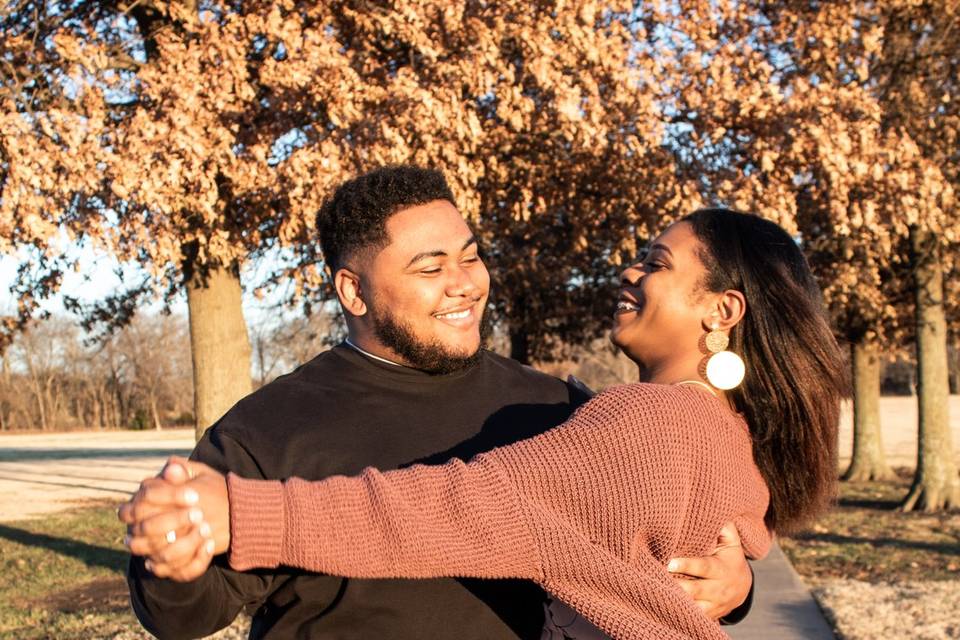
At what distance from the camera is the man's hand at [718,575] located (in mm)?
2062

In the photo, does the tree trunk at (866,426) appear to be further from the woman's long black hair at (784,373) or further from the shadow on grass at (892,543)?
the woman's long black hair at (784,373)

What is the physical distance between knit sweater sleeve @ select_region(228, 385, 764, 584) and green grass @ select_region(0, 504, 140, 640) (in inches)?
252

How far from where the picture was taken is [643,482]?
70.6 inches

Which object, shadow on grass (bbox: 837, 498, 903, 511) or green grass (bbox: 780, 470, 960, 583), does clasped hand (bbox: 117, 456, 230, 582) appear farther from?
shadow on grass (bbox: 837, 498, 903, 511)

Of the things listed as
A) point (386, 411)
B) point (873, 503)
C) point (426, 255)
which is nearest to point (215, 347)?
point (426, 255)

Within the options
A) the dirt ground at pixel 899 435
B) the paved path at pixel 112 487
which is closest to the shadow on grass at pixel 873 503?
the dirt ground at pixel 899 435

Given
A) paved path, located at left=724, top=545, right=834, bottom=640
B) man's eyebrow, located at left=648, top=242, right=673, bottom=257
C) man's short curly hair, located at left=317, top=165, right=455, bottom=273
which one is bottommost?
paved path, located at left=724, top=545, right=834, bottom=640

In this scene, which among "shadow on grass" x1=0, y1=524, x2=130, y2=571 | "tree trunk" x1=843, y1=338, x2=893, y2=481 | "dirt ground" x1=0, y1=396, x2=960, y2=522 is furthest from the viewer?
"dirt ground" x1=0, y1=396, x2=960, y2=522

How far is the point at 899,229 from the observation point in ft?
31.1

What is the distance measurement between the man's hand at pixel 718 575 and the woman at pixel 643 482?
0.04 meters

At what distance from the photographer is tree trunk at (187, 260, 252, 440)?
908cm

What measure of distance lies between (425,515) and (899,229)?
29.2ft

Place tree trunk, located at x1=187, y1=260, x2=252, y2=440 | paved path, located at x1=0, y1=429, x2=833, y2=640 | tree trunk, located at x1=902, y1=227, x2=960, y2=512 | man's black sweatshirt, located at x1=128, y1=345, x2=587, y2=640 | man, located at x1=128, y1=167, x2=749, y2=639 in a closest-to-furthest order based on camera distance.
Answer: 1. man's black sweatshirt, located at x1=128, y1=345, x2=587, y2=640
2. man, located at x1=128, y1=167, x2=749, y2=639
3. paved path, located at x1=0, y1=429, x2=833, y2=640
4. tree trunk, located at x1=187, y1=260, x2=252, y2=440
5. tree trunk, located at x1=902, y1=227, x2=960, y2=512

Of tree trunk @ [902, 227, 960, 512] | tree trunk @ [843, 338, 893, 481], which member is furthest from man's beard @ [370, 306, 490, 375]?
tree trunk @ [843, 338, 893, 481]
